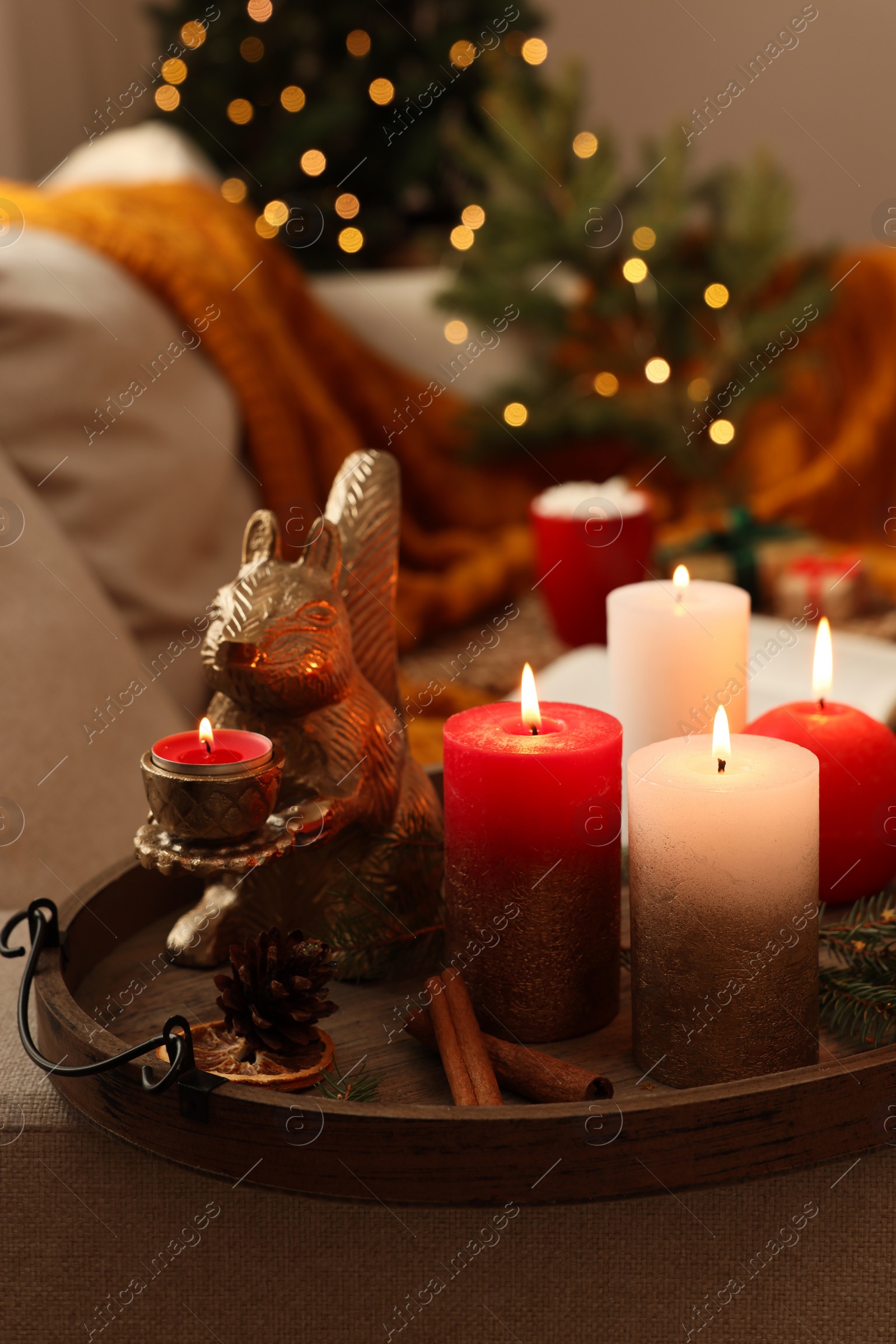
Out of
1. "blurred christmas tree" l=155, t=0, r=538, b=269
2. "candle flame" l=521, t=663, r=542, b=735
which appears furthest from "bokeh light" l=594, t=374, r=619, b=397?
"candle flame" l=521, t=663, r=542, b=735

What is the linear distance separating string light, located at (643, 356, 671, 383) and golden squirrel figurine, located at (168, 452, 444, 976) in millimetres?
1263

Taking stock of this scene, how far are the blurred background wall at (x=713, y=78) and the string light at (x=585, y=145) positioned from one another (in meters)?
1.22

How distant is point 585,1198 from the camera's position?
1.59ft

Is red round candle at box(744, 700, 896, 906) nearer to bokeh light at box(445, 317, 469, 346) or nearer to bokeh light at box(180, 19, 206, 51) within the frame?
bokeh light at box(445, 317, 469, 346)

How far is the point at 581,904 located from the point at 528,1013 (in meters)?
0.06

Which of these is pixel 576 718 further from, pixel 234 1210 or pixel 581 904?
pixel 234 1210

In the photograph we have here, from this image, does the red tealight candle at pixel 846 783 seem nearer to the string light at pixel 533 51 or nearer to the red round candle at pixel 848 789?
the red round candle at pixel 848 789

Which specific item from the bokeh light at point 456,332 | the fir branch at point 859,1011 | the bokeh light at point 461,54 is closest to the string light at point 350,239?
the bokeh light at point 461,54

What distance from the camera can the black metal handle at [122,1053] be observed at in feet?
1.61

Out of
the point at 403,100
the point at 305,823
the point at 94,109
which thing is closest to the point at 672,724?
the point at 305,823

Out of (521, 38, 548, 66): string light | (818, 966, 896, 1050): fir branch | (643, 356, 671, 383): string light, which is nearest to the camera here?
(818, 966, 896, 1050): fir branch

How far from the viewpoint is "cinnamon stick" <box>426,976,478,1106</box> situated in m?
0.53

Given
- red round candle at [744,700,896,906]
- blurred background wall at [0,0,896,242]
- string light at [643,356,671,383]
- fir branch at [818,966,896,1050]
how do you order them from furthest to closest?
blurred background wall at [0,0,896,242] → string light at [643,356,671,383] → red round candle at [744,700,896,906] → fir branch at [818,966,896,1050]

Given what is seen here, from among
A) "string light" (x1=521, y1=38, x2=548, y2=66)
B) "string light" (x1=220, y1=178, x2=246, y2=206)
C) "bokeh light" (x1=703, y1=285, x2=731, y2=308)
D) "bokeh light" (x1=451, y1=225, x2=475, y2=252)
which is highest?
"string light" (x1=220, y1=178, x2=246, y2=206)
